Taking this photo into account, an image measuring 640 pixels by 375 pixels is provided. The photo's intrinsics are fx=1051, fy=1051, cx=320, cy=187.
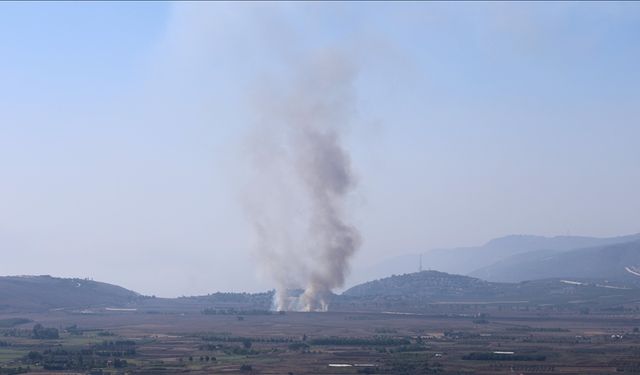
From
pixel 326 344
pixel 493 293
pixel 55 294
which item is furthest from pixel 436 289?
pixel 326 344

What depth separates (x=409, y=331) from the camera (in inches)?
4031

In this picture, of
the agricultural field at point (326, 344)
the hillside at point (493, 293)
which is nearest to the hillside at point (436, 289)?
the hillside at point (493, 293)

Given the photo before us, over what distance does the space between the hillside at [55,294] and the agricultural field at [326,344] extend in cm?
2018

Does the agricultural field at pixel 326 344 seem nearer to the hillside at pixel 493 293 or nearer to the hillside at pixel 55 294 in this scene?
the hillside at pixel 55 294

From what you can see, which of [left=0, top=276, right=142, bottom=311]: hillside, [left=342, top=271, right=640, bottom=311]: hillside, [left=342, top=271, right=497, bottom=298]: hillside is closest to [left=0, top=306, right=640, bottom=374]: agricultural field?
[left=0, top=276, right=142, bottom=311]: hillside

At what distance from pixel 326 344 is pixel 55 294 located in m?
85.0

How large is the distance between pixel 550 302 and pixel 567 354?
85779 millimetres

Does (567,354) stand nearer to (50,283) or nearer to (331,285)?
(331,285)

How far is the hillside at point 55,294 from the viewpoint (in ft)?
488

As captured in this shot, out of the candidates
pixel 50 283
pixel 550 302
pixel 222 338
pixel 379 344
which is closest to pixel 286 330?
pixel 222 338

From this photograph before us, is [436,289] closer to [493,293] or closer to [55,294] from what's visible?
[493,293]

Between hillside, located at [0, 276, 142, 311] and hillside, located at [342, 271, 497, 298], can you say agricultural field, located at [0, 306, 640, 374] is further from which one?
hillside, located at [342, 271, 497, 298]

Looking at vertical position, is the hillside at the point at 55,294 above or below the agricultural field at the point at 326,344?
above

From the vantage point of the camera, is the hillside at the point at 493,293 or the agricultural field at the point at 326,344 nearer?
the agricultural field at the point at 326,344
